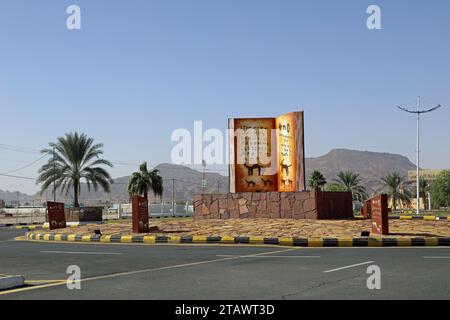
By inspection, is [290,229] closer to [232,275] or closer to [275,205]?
[275,205]

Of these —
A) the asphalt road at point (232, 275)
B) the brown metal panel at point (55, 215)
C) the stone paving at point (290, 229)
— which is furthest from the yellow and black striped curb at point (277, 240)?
the brown metal panel at point (55, 215)

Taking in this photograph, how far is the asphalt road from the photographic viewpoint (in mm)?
8383

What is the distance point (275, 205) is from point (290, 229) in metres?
5.93

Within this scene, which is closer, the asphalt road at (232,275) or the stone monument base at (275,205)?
the asphalt road at (232,275)

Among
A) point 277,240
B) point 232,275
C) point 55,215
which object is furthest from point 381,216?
point 55,215

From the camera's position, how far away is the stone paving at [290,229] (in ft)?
71.4

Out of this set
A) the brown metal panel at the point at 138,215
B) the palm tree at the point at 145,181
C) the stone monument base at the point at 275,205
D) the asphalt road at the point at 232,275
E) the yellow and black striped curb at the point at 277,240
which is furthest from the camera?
the palm tree at the point at 145,181

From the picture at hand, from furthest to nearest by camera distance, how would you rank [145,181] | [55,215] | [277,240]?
[145,181]
[55,215]
[277,240]

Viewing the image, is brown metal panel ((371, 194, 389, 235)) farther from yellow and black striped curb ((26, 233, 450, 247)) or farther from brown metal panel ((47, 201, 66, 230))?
brown metal panel ((47, 201, 66, 230))

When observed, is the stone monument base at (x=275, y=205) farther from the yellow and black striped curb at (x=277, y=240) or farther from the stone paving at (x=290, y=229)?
the yellow and black striped curb at (x=277, y=240)

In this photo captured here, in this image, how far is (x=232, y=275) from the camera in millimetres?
10656

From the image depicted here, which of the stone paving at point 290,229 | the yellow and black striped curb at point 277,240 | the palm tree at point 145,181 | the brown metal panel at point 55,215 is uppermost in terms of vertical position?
the palm tree at point 145,181

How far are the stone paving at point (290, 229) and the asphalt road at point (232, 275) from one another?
636 cm

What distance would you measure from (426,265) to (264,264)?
3.50 meters
